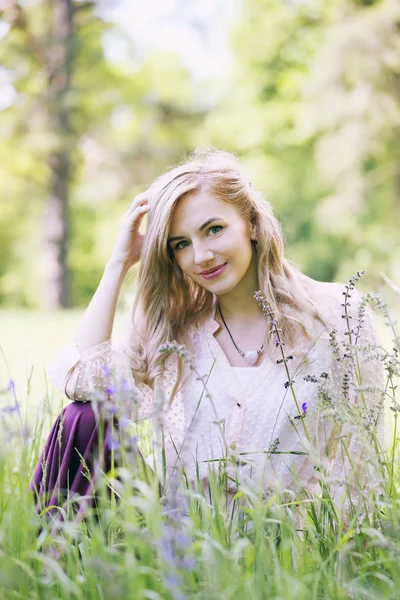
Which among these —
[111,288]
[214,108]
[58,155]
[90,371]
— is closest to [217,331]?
[111,288]

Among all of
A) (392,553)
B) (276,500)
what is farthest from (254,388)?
(392,553)

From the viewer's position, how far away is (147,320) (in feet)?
9.50

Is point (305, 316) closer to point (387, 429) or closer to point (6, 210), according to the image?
point (387, 429)

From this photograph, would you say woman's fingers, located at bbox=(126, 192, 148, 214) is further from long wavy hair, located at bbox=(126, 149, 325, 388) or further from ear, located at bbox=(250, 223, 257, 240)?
ear, located at bbox=(250, 223, 257, 240)

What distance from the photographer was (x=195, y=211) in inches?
105

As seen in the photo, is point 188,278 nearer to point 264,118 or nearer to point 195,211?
point 195,211

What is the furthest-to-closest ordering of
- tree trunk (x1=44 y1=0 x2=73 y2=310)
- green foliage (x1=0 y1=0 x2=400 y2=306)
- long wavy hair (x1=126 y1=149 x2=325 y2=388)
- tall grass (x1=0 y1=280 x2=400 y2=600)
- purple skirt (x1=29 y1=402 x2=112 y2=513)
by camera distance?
tree trunk (x1=44 y1=0 x2=73 y2=310)
green foliage (x1=0 y1=0 x2=400 y2=306)
long wavy hair (x1=126 y1=149 x2=325 y2=388)
purple skirt (x1=29 y1=402 x2=112 y2=513)
tall grass (x1=0 y1=280 x2=400 y2=600)

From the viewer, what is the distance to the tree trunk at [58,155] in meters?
14.8

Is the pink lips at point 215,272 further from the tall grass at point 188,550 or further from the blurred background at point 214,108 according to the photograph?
the blurred background at point 214,108

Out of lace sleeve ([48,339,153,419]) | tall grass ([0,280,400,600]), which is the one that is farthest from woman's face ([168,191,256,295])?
tall grass ([0,280,400,600])

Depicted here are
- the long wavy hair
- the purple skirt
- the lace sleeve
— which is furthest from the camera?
the long wavy hair

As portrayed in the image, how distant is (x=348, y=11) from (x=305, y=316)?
13651mm

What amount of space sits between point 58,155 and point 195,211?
44.4 feet

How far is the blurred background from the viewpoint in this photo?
1413cm
